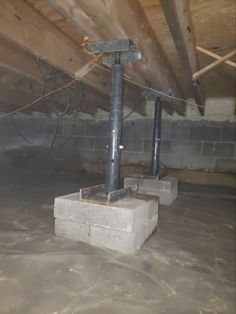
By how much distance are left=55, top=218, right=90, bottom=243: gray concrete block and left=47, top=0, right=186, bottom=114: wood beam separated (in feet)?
4.34

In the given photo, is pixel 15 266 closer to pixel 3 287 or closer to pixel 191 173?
pixel 3 287

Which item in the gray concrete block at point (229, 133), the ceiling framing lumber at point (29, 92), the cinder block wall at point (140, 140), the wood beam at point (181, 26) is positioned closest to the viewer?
the wood beam at point (181, 26)

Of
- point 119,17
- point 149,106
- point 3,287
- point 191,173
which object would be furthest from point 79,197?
point 149,106

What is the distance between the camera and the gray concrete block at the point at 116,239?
1953mm

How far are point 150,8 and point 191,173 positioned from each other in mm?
3951

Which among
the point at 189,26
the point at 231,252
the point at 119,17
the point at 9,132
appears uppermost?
the point at 189,26

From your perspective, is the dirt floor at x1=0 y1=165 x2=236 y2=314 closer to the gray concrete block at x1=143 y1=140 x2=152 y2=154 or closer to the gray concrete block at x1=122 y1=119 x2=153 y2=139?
the gray concrete block at x1=143 y1=140 x2=152 y2=154

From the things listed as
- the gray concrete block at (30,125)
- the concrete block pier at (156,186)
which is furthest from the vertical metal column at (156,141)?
the gray concrete block at (30,125)

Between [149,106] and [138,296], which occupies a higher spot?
[149,106]

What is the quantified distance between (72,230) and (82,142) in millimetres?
4469

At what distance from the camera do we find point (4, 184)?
441 cm

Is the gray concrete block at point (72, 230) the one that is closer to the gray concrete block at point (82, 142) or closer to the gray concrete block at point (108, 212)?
the gray concrete block at point (108, 212)

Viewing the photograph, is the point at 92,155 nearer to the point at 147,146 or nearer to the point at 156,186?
the point at 147,146

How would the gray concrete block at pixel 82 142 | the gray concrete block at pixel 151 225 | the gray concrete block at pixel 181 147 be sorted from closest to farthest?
the gray concrete block at pixel 151 225 < the gray concrete block at pixel 181 147 < the gray concrete block at pixel 82 142
